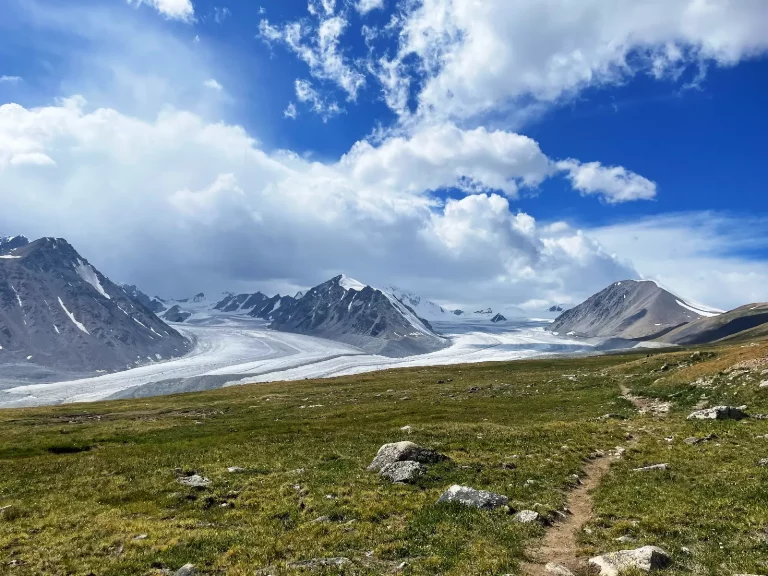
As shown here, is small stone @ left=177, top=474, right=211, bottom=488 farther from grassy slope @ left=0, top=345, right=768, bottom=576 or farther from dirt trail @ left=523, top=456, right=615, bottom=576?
dirt trail @ left=523, top=456, right=615, bottom=576

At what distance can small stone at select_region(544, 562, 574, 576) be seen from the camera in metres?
14.3

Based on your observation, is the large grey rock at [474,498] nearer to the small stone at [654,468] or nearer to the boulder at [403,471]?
the boulder at [403,471]

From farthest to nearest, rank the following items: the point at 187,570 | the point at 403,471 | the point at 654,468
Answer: the point at 403,471 → the point at 654,468 → the point at 187,570

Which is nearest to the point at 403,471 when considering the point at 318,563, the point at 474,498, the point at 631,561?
the point at 474,498

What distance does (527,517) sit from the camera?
62.0 ft

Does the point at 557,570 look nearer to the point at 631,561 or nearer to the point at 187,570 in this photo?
the point at 631,561

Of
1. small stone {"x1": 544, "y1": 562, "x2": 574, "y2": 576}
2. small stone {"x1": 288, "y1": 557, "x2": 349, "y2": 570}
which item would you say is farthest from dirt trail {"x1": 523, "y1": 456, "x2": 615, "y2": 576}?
small stone {"x1": 288, "y1": 557, "x2": 349, "y2": 570}

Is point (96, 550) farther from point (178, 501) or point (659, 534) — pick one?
point (659, 534)

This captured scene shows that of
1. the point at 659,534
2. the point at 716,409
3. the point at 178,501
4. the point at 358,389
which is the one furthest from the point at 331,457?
the point at 358,389

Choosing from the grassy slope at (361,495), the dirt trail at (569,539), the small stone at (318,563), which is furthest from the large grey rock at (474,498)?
the small stone at (318,563)

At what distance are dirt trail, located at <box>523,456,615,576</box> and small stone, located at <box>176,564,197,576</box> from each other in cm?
1027

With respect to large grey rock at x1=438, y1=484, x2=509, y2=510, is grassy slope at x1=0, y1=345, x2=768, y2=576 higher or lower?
lower

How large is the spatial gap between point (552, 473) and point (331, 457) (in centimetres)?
1406

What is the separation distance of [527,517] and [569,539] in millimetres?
1821
